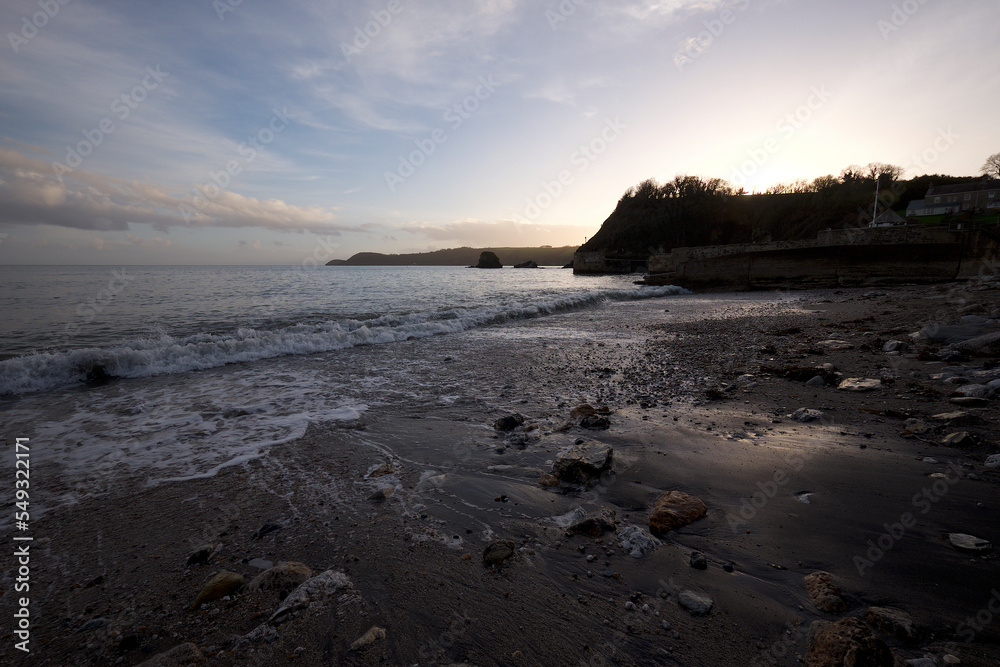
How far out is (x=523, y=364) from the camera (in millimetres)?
7547

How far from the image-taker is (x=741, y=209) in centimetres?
7931

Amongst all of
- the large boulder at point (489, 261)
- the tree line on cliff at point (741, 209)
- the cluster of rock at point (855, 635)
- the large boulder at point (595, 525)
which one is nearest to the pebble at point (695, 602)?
the cluster of rock at point (855, 635)

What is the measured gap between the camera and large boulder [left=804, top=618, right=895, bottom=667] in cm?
150

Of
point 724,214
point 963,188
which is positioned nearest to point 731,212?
point 724,214

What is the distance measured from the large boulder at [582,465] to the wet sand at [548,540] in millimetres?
107


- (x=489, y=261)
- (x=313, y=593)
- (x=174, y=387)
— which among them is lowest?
(x=174, y=387)

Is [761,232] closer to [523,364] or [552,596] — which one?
[523,364]

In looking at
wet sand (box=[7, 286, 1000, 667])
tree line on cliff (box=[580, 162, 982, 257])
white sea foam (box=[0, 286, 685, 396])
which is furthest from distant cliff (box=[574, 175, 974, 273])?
wet sand (box=[7, 286, 1000, 667])

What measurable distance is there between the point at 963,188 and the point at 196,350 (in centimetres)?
9080

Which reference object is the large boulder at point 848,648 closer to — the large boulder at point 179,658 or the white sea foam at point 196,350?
the large boulder at point 179,658

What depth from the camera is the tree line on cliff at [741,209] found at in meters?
65.3

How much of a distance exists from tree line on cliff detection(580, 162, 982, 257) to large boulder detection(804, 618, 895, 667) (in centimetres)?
7438

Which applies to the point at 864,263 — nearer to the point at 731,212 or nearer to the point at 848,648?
the point at 848,648

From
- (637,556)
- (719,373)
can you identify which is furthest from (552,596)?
(719,373)
